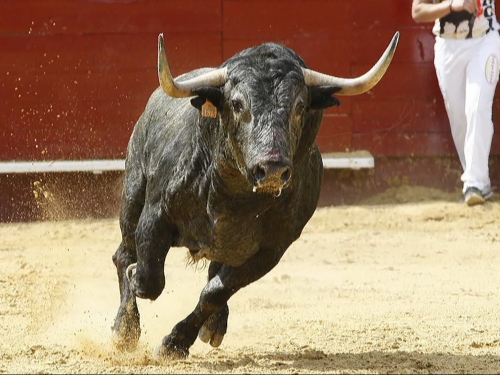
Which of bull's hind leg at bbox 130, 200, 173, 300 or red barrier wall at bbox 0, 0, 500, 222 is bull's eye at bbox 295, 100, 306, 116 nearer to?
bull's hind leg at bbox 130, 200, 173, 300

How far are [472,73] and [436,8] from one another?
0.61 meters

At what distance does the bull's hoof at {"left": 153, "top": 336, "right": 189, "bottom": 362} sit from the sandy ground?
0.14ft

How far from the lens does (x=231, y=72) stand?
Answer: 4461 mm

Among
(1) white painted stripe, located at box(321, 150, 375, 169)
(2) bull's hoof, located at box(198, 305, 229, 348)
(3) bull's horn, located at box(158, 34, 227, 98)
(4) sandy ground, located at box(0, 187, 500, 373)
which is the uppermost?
(3) bull's horn, located at box(158, 34, 227, 98)

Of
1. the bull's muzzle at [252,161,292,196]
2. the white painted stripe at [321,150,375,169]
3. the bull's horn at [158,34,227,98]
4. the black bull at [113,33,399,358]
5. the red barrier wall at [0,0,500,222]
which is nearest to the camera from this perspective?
the bull's muzzle at [252,161,292,196]

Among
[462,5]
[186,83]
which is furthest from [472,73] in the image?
[186,83]

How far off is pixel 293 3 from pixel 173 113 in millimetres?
3937

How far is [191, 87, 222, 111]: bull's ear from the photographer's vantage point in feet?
14.6

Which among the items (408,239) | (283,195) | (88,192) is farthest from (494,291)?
(88,192)

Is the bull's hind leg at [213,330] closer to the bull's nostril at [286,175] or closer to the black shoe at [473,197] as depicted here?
the bull's nostril at [286,175]

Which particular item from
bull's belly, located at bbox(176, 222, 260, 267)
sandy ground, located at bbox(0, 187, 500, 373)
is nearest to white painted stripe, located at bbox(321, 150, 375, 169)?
sandy ground, located at bbox(0, 187, 500, 373)

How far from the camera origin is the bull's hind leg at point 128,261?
5.12 metres

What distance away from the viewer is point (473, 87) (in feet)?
27.9

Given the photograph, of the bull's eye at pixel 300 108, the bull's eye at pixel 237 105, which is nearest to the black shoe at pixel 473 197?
the bull's eye at pixel 300 108
